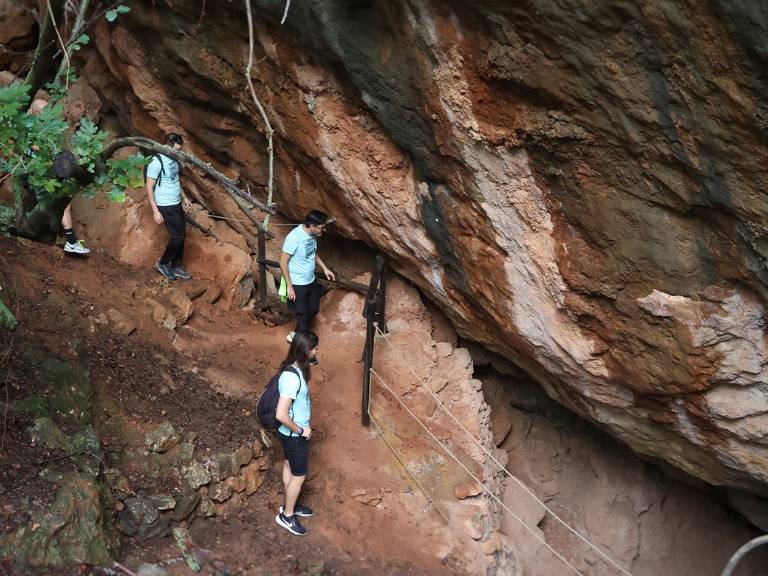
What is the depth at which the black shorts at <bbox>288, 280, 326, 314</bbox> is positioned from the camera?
624 cm

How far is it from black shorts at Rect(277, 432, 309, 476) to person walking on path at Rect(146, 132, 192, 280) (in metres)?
2.96

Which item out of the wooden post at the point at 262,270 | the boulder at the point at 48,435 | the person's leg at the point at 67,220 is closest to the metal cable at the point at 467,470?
the wooden post at the point at 262,270

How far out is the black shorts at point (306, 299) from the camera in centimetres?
624

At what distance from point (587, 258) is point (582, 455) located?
337 cm

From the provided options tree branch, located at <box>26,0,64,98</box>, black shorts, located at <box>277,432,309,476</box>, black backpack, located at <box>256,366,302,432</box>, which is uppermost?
tree branch, located at <box>26,0,64,98</box>

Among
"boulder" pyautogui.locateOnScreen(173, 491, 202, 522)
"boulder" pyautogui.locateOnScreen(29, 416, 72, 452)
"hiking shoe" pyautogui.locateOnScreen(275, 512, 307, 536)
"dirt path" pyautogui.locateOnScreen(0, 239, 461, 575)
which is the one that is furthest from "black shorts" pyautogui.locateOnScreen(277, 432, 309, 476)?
"boulder" pyautogui.locateOnScreen(29, 416, 72, 452)

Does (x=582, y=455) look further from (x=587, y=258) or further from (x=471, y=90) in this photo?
(x=471, y=90)

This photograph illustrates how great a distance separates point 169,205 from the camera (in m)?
6.80

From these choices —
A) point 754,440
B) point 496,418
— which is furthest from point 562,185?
point 496,418

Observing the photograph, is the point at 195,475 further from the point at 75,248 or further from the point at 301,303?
the point at 75,248

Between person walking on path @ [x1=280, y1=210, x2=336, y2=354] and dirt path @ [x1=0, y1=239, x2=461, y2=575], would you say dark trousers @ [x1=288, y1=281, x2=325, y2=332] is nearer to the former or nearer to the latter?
person walking on path @ [x1=280, y1=210, x2=336, y2=354]

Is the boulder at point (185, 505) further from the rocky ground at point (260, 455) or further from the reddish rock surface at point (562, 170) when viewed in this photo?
the reddish rock surface at point (562, 170)

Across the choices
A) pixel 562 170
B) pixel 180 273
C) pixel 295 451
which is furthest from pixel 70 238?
pixel 562 170

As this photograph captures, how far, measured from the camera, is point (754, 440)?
4.62m
